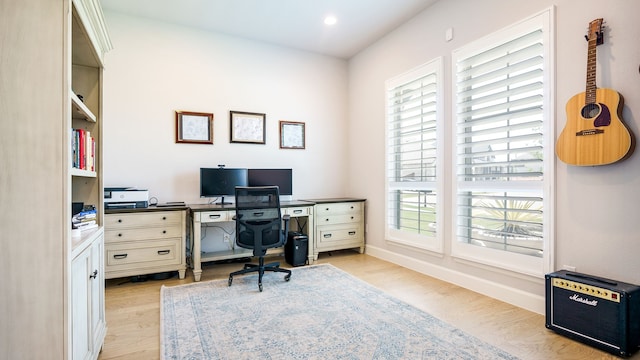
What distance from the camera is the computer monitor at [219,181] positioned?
12.6 ft

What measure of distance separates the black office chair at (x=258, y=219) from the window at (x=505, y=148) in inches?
72.0

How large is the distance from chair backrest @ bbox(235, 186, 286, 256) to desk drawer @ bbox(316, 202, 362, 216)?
106cm

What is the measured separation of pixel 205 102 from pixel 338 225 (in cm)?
238

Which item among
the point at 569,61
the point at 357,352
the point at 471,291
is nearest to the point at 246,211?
the point at 357,352

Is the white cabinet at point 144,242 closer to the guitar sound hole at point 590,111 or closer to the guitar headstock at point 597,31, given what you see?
the guitar sound hole at point 590,111

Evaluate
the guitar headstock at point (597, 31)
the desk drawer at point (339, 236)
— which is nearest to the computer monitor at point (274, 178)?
the desk drawer at point (339, 236)

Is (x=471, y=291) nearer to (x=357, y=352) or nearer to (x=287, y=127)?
(x=357, y=352)

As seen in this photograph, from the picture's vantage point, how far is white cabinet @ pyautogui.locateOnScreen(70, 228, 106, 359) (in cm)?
146

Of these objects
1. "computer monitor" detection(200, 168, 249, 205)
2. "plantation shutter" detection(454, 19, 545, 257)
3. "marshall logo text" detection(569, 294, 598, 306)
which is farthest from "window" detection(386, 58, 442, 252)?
"computer monitor" detection(200, 168, 249, 205)

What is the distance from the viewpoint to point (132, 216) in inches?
128

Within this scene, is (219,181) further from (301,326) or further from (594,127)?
(594,127)

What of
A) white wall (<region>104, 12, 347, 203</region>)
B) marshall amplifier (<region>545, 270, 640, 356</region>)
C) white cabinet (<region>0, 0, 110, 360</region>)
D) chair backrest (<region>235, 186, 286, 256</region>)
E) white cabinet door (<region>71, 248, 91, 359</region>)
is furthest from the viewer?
white wall (<region>104, 12, 347, 203</region>)

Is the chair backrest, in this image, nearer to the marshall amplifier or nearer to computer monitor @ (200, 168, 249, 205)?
computer monitor @ (200, 168, 249, 205)

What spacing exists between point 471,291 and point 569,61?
2.08 meters
